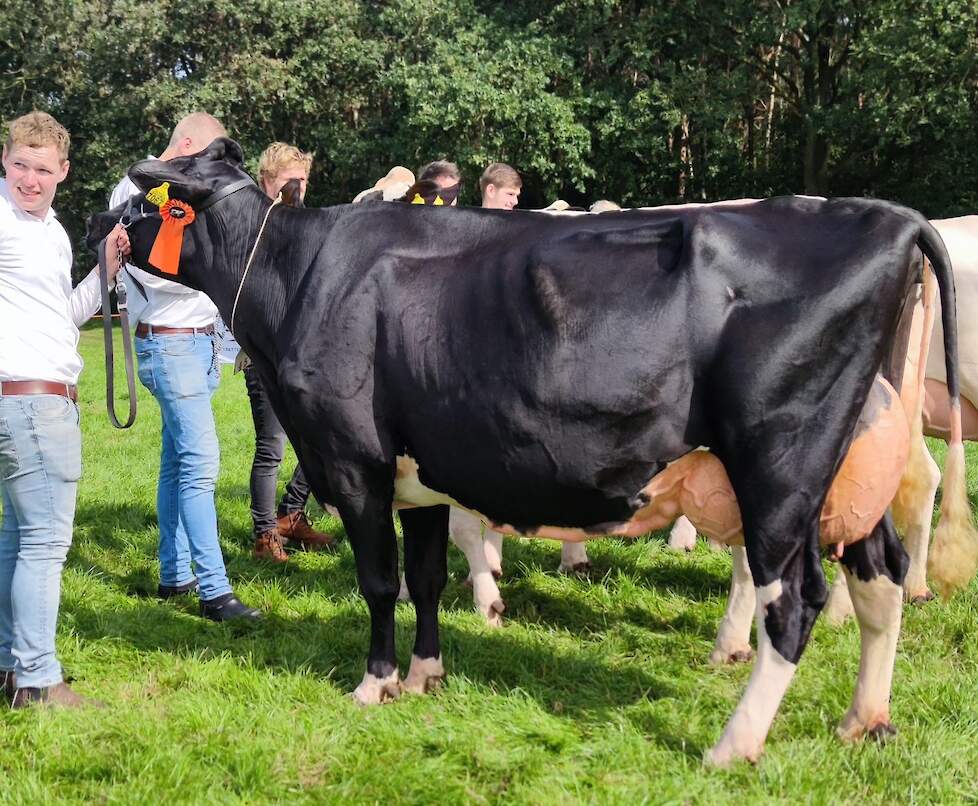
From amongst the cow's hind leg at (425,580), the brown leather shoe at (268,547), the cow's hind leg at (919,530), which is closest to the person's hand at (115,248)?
the cow's hind leg at (425,580)

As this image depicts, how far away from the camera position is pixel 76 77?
28.5m

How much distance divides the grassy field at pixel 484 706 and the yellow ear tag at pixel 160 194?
2.08 meters

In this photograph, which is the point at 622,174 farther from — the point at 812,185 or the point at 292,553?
the point at 292,553

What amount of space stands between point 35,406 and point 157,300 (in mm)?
1345

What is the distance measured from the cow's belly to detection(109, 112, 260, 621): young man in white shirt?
2.51 m

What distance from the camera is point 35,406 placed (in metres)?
3.70

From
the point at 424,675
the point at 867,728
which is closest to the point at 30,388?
the point at 424,675

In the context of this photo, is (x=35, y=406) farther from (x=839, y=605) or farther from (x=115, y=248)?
(x=839, y=605)

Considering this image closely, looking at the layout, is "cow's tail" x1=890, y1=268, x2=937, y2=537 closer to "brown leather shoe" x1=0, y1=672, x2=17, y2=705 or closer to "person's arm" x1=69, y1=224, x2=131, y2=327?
"person's arm" x1=69, y1=224, x2=131, y2=327

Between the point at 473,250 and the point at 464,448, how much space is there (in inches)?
31.4

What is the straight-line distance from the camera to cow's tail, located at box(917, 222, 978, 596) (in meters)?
3.33

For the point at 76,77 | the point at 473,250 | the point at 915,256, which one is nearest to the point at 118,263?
the point at 473,250

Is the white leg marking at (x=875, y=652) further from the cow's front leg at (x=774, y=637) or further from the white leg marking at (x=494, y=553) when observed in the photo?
the white leg marking at (x=494, y=553)

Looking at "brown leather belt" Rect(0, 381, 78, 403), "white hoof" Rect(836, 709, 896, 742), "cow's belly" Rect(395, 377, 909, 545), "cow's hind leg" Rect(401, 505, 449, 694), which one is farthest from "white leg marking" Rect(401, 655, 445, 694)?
"brown leather belt" Rect(0, 381, 78, 403)
